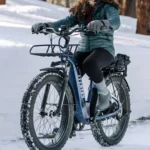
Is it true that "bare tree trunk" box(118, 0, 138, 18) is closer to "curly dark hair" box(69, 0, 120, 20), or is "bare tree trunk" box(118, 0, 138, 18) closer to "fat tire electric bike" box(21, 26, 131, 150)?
"fat tire electric bike" box(21, 26, 131, 150)

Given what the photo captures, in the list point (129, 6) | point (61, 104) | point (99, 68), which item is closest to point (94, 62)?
point (99, 68)

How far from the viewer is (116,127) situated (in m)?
6.51

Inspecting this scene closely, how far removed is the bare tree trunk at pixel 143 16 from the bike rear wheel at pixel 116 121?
35.5 feet

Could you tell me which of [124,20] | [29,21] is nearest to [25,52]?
[29,21]

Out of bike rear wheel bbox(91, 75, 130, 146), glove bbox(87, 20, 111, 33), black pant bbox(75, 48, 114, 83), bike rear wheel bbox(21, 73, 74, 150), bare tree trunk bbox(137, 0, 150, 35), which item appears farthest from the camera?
bare tree trunk bbox(137, 0, 150, 35)

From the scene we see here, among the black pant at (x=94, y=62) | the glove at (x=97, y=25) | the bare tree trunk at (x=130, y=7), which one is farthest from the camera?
the bare tree trunk at (x=130, y=7)

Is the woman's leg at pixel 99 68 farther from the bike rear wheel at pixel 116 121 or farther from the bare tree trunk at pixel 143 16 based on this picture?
the bare tree trunk at pixel 143 16

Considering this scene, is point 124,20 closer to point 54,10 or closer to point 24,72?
point 54,10

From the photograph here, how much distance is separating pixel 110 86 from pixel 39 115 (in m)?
1.14

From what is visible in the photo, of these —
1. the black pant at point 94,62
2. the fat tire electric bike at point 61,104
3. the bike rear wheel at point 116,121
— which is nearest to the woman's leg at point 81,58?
the black pant at point 94,62

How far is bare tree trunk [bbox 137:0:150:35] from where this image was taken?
1706 centimetres

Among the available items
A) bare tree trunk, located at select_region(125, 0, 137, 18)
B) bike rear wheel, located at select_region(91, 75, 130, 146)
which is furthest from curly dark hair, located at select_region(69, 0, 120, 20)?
bare tree trunk, located at select_region(125, 0, 137, 18)

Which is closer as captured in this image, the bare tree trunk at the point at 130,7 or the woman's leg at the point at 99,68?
the woman's leg at the point at 99,68

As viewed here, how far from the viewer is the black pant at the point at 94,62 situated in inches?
217
